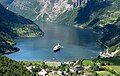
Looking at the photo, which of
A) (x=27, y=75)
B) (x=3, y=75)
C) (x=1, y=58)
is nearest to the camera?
(x=3, y=75)

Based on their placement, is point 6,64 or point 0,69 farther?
point 6,64

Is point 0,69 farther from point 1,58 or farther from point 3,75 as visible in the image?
point 1,58

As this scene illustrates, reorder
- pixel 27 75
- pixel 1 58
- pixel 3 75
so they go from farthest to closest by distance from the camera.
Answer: pixel 1 58 → pixel 27 75 → pixel 3 75

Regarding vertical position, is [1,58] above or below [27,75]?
above

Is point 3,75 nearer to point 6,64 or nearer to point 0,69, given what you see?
point 0,69

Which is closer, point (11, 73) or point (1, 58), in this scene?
point (11, 73)

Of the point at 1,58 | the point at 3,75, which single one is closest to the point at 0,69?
the point at 3,75

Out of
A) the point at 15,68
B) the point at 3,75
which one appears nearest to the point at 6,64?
the point at 15,68

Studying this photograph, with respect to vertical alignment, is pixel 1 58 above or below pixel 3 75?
above
